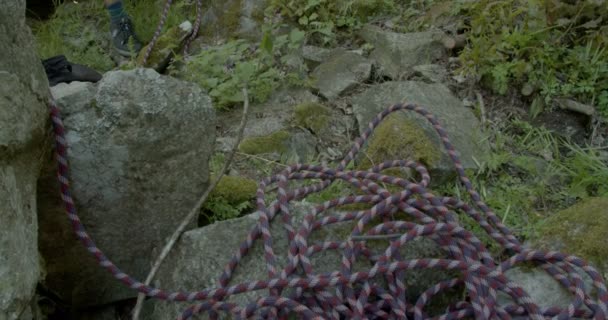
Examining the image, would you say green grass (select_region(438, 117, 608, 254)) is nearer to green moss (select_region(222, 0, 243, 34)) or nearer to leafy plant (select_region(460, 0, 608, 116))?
leafy plant (select_region(460, 0, 608, 116))

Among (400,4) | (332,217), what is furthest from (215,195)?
(400,4)

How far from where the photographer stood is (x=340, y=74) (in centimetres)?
340

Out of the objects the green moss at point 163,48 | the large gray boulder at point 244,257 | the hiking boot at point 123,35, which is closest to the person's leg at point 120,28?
the hiking boot at point 123,35

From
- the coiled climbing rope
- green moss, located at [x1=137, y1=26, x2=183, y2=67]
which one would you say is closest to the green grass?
the coiled climbing rope

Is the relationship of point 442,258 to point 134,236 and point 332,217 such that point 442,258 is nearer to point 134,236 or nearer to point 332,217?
point 332,217

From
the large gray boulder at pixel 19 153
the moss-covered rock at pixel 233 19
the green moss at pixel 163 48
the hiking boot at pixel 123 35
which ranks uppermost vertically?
the large gray boulder at pixel 19 153

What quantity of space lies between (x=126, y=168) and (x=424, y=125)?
56.6 inches

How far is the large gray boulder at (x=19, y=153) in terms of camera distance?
54.9 inches

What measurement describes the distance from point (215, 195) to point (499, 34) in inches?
72.3

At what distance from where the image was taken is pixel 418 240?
1.89m

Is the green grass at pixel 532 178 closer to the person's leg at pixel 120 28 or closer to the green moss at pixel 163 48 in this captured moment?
the green moss at pixel 163 48

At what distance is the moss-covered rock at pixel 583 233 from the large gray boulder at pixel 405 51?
153 cm

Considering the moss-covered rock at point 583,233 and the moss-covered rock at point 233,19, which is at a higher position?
the moss-covered rock at point 583,233

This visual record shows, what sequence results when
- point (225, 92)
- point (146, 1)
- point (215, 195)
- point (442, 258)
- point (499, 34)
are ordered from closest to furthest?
point (442, 258), point (215, 195), point (499, 34), point (225, 92), point (146, 1)
